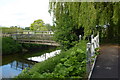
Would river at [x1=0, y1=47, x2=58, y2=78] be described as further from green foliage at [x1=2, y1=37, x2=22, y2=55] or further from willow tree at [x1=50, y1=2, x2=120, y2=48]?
willow tree at [x1=50, y1=2, x2=120, y2=48]

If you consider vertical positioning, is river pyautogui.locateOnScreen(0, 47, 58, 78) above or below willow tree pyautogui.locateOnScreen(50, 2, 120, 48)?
below

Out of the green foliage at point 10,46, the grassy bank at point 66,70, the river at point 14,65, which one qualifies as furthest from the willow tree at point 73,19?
the green foliage at point 10,46

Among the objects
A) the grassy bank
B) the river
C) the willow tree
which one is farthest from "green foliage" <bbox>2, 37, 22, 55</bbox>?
the grassy bank

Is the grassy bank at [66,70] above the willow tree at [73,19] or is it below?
below

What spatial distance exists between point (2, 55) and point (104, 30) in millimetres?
11167

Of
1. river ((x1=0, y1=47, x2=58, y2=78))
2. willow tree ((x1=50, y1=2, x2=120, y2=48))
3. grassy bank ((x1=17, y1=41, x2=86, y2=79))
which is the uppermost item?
willow tree ((x1=50, y1=2, x2=120, y2=48))

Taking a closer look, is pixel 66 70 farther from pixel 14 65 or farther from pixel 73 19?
pixel 14 65

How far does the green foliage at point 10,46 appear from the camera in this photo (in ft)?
52.8

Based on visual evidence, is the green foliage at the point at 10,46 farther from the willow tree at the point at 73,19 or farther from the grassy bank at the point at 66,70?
the grassy bank at the point at 66,70

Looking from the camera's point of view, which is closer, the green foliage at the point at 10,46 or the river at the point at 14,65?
the river at the point at 14,65

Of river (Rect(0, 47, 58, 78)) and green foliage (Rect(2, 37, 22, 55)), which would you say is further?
green foliage (Rect(2, 37, 22, 55))

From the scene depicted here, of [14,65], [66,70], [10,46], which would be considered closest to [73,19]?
[66,70]

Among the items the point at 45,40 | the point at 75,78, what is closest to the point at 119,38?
the point at 45,40

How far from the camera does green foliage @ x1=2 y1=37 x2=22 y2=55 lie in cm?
1608
